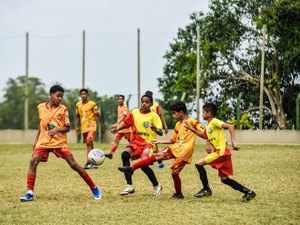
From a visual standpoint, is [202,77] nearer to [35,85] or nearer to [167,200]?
[35,85]

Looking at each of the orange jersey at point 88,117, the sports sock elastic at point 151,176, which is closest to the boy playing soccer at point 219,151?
the sports sock elastic at point 151,176

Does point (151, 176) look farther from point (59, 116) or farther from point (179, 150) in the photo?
point (59, 116)

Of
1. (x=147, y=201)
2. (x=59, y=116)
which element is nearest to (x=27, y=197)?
(x=59, y=116)

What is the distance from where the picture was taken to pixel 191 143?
38.4 ft

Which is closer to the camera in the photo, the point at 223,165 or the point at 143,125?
the point at 223,165

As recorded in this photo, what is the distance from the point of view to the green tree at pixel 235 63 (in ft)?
126

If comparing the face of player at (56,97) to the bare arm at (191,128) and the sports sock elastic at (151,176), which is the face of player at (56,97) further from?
the bare arm at (191,128)

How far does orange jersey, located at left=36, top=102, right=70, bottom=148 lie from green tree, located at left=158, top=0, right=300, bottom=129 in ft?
84.4

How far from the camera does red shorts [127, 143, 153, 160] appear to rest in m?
12.0

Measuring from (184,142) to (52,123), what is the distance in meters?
2.05

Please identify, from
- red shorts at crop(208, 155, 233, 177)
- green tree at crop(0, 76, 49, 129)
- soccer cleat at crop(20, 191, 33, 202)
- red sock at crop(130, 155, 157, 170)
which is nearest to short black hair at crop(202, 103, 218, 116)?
red shorts at crop(208, 155, 233, 177)

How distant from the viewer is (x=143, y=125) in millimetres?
12273

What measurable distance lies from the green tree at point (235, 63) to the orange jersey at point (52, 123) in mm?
25737

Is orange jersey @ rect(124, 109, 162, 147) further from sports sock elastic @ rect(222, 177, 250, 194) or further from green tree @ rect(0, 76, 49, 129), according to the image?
green tree @ rect(0, 76, 49, 129)
